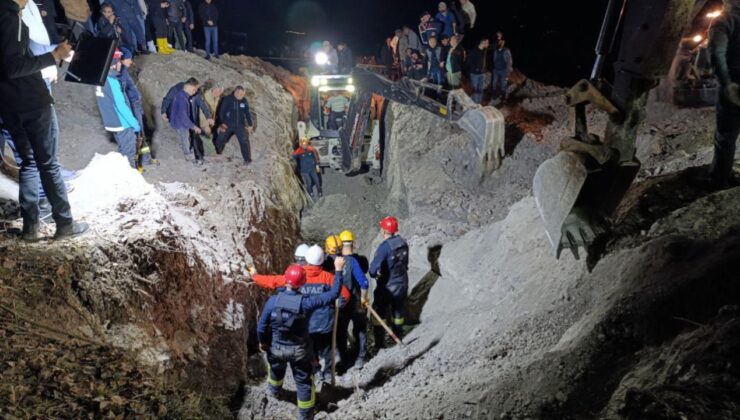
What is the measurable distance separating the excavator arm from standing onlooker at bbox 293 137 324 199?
35.5 inches

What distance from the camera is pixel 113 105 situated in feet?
24.0

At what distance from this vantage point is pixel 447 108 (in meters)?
9.58

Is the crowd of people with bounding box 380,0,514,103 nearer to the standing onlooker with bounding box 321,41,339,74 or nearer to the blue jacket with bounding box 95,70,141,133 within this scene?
the standing onlooker with bounding box 321,41,339,74

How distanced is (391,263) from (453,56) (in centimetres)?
740


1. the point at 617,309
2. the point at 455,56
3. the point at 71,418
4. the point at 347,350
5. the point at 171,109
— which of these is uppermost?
the point at 455,56

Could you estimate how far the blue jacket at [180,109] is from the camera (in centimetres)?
889

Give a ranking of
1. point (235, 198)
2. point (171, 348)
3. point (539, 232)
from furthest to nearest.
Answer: point (235, 198)
point (539, 232)
point (171, 348)

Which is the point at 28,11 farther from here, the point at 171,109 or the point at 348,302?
the point at 348,302

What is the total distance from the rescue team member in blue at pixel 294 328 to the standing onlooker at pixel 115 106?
4.59 metres

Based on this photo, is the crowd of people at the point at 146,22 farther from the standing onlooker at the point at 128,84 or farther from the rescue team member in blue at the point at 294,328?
the rescue team member in blue at the point at 294,328

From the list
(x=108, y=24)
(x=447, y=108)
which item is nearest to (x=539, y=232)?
(x=447, y=108)

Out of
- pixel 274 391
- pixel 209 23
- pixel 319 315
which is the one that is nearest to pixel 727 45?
pixel 319 315

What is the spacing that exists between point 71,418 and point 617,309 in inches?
176

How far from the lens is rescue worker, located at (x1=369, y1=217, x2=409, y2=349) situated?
6688mm
